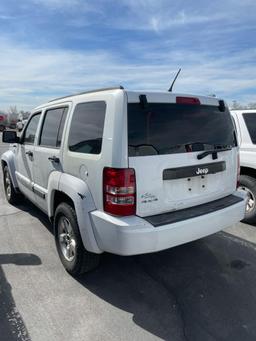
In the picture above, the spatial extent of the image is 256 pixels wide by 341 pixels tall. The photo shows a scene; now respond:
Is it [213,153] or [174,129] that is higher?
[174,129]

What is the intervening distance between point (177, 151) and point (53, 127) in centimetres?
178

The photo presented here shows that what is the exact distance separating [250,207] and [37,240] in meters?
3.44

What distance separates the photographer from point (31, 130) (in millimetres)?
4789

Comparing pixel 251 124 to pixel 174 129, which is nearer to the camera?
pixel 174 129

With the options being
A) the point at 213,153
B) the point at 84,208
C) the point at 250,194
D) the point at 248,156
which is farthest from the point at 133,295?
the point at 248,156

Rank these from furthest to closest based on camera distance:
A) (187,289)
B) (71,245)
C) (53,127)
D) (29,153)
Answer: (29,153), (53,127), (71,245), (187,289)

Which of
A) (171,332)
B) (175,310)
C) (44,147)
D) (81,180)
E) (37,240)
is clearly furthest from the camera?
(37,240)

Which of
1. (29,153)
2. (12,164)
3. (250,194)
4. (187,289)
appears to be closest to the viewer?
(187,289)

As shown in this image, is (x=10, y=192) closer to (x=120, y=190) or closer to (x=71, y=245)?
(x=71, y=245)

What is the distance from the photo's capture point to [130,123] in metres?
2.68

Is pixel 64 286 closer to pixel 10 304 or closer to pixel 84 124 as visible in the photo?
pixel 10 304

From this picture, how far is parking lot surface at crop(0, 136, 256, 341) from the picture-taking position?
2.58 m

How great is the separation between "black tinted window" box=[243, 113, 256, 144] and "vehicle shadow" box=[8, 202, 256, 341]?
1.79 metres

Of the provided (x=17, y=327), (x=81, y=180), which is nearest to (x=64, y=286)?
(x=17, y=327)
